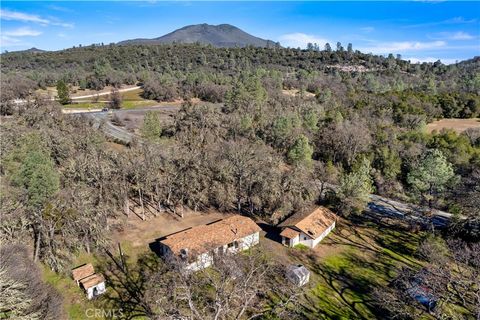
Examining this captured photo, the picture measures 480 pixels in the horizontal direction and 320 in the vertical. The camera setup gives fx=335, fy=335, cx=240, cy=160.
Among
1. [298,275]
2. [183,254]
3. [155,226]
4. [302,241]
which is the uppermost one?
[183,254]

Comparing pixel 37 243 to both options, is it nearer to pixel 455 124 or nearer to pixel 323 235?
pixel 323 235

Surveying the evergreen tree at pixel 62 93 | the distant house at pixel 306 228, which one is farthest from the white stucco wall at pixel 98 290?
the evergreen tree at pixel 62 93

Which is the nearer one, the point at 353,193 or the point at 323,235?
the point at 323,235

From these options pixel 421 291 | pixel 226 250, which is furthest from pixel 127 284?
pixel 421 291

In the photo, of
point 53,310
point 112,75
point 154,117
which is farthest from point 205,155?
point 112,75

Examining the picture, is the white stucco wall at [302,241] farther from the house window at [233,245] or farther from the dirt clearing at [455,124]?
the dirt clearing at [455,124]

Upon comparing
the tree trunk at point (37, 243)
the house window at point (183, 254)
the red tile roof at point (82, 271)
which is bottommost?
the red tile roof at point (82, 271)

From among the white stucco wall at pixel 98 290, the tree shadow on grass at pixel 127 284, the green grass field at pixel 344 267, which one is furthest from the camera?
the green grass field at pixel 344 267
